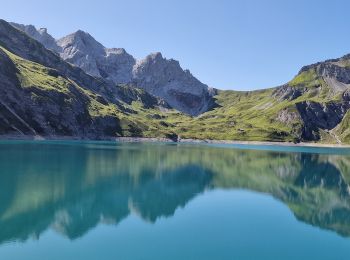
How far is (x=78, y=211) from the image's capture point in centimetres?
5184

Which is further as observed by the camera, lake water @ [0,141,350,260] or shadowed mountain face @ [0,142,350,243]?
shadowed mountain face @ [0,142,350,243]

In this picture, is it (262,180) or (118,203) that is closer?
(118,203)

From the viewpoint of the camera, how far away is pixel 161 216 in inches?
2076

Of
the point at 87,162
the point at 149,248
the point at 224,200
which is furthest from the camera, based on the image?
the point at 87,162

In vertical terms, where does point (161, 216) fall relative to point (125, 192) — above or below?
below

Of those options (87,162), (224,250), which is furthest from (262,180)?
(224,250)

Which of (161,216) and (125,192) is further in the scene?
(125,192)

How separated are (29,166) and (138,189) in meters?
35.8

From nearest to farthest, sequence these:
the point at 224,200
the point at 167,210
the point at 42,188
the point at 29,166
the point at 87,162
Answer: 1. the point at 167,210
2. the point at 42,188
3. the point at 224,200
4. the point at 29,166
5. the point at 87,162

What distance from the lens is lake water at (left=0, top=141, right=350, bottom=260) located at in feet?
122

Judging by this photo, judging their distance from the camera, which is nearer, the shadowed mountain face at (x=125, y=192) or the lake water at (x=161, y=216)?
the lake water at (x=161, y=216)

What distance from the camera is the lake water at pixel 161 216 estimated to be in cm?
3712

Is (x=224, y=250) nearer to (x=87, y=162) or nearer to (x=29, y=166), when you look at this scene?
(x=29, y=166)

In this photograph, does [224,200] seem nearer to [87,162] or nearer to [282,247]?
[282,247]
